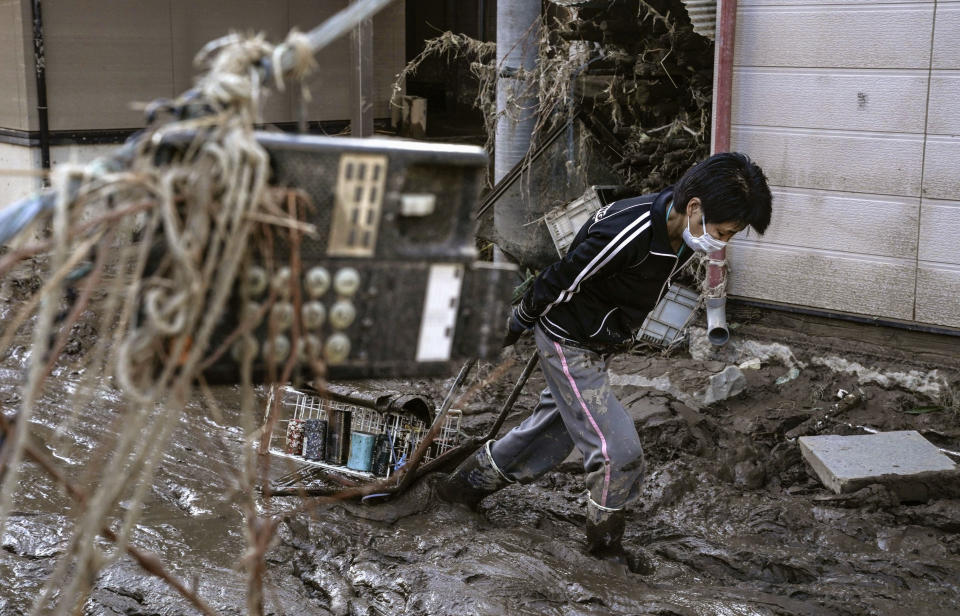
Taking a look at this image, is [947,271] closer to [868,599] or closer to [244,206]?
[868,599]

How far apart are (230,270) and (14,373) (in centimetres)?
645

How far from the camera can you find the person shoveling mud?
13.0ft

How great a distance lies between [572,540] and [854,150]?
3256mm

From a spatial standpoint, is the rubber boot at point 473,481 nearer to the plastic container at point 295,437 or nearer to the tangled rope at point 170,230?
the plastic container at point 295,437

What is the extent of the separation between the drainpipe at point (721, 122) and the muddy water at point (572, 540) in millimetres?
738

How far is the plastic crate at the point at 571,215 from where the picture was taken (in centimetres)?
748

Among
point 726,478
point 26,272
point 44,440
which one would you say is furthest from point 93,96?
point 726,478

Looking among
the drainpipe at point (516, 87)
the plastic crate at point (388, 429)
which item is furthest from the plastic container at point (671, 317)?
the plastic crate at point (388, 429)

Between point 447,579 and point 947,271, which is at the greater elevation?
point 947,271

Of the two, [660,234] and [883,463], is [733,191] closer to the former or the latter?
[660,234]

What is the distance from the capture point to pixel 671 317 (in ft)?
23.3

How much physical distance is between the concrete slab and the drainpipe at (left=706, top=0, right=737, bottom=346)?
1221 mm

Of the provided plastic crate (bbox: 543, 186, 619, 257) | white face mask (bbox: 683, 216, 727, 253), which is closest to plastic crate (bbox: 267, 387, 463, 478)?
white face mask (bbox: 683, 216, 727, 253)

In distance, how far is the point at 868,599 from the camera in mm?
4090
